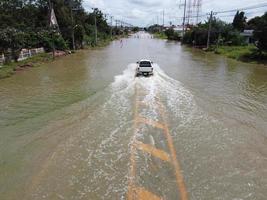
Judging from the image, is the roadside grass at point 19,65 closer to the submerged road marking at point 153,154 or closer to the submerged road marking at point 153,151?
the submerged road marking at point 153,154

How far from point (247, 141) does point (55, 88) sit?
13.8 metres

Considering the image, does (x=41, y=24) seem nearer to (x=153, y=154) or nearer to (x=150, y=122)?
(x=150, y=122)

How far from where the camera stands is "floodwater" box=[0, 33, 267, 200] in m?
7.44

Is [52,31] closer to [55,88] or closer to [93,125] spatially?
[55,88]

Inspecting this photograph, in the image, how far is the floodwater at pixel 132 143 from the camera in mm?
7441

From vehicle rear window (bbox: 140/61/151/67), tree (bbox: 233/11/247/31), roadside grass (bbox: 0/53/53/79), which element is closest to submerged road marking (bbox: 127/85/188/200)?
vehicle rear window (bbox: 140/61/151/67)


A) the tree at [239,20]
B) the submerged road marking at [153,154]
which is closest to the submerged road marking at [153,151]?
the submerged road marking at [153,154]

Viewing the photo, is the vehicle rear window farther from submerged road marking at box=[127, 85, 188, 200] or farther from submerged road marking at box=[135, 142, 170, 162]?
submerged road marking at box=[135, 142, 170, 162]

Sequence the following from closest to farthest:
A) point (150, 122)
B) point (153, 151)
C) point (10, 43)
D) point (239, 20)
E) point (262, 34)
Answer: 1. point (153, 151)
2. point (150, 122)
3. point (10, 43)
4. point (262, 34)
5. point (239, 20)

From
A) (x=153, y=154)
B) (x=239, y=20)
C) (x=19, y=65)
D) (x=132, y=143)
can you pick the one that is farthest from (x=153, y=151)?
(x=239, y=20)

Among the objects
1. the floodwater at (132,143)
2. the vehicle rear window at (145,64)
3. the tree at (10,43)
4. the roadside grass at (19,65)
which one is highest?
the tree at (10,43)

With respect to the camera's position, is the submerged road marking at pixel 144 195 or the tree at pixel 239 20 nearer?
Result: the submerged road marking at pixel 144 195

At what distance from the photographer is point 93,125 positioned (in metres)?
12.0

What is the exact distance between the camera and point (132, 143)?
1013cm
